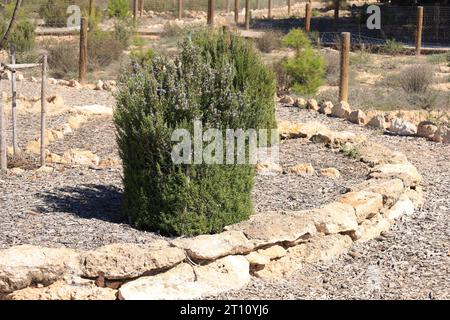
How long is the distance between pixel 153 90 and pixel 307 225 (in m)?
1.53

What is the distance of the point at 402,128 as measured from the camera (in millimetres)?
12000

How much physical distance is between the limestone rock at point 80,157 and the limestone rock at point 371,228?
125 inches

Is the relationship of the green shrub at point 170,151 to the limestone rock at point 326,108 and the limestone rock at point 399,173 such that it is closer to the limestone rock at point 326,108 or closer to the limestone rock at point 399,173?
the limestone rock at point 399,173

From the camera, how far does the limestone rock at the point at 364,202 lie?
749cm

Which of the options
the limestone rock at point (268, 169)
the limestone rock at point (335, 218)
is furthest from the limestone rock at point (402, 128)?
the limestone rock at point (335, 218)

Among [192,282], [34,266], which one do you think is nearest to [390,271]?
[192,282]

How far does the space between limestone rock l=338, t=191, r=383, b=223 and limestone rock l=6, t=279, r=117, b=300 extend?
245 cm

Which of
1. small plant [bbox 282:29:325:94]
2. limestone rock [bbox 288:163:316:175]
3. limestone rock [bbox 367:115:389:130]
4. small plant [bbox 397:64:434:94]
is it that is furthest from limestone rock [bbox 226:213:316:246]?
small plant [bbox 397:64:434:94]

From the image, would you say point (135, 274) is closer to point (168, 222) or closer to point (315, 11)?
point (168, 222)

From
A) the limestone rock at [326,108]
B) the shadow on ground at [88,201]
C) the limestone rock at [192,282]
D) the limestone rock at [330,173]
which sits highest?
the limestone rock at [326,108]

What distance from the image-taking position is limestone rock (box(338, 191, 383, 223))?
24.6 feet

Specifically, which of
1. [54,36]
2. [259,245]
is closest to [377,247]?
[259,245]

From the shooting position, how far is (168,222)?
22.6 ft

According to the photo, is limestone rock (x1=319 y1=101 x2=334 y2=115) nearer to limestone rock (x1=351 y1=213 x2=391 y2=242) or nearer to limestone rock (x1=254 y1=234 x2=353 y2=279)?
limestone rock (x1=351 y1=213 x2=391 y2=242)
